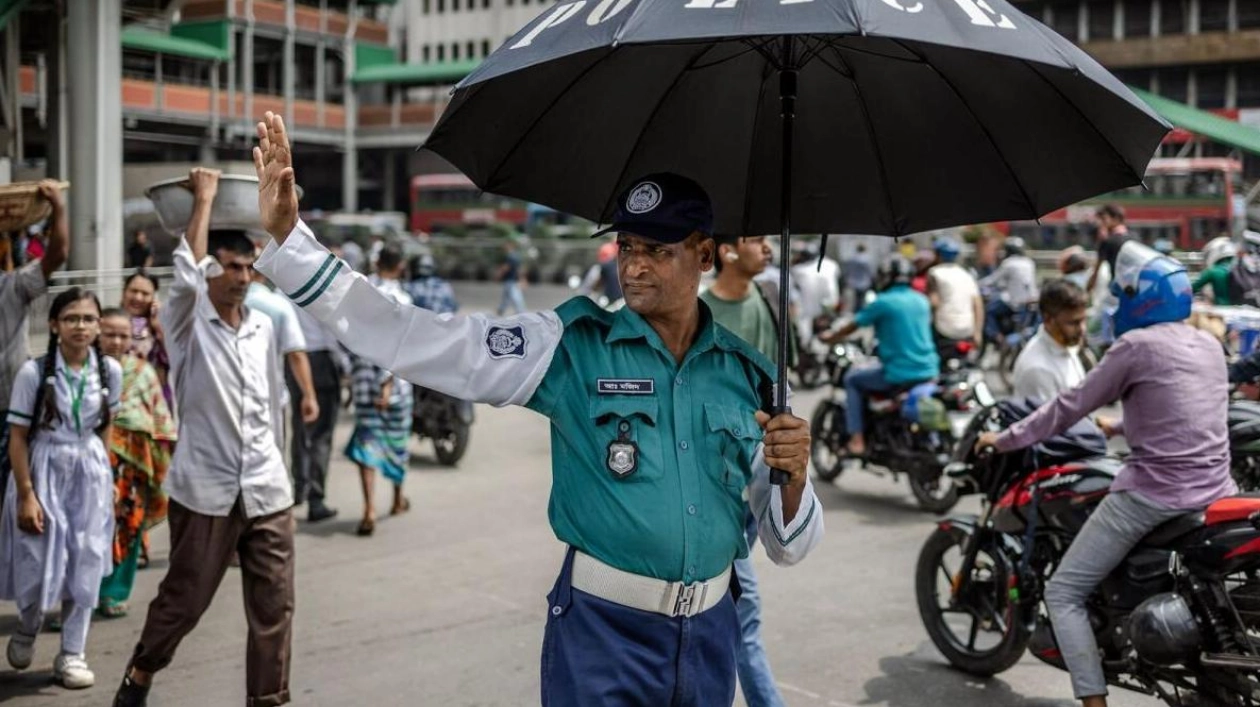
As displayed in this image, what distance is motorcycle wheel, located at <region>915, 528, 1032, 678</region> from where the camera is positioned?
5391 mm

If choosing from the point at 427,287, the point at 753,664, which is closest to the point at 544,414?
the point at 753,664

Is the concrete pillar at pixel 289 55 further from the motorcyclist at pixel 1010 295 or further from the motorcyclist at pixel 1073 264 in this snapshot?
the motorcyclist at pixel 1073 264

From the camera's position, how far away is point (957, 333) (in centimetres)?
1205

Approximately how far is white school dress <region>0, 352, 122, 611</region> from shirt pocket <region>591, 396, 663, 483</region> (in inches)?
137

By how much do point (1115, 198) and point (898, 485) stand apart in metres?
25.9

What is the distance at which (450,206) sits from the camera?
1969 inches

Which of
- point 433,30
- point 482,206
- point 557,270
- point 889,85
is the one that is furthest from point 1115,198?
point 433,30

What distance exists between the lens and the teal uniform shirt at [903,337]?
9.54 m

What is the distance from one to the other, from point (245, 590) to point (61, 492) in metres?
1.27

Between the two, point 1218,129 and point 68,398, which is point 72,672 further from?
point 1218,129

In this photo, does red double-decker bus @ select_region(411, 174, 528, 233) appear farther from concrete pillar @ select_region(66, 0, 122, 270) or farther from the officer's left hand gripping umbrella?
the officer's left hand gripping umbrella

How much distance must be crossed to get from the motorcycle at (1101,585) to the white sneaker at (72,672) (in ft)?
11.4

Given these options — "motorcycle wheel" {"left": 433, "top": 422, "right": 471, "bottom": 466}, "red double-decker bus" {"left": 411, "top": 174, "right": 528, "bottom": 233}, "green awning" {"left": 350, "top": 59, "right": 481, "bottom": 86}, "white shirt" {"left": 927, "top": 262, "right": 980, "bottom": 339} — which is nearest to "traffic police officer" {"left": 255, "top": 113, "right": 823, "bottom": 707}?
"motorcycle wheel" {"left": 433, "top": 422, "right": 471, "bottom": 466}

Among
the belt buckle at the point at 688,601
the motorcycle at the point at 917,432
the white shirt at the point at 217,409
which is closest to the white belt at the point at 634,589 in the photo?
the belt buckle at the point at 688,601
